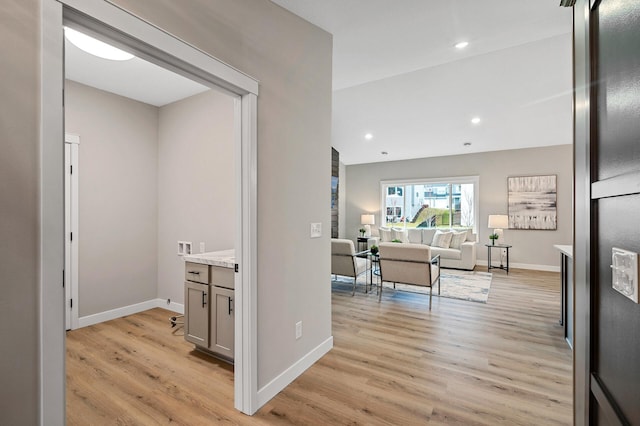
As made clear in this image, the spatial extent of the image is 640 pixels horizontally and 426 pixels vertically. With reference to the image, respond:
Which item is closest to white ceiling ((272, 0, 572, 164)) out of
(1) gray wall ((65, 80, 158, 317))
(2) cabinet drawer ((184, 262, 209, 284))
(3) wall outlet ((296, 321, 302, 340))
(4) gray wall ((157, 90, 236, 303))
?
(4) gray wall ((157, 90, 236, 303))

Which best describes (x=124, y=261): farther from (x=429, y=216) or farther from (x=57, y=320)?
(x=429, y=216)

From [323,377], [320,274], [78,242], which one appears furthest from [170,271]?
[323,377]

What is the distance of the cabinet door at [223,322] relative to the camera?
7.83ft

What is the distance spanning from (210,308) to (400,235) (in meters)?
6.01

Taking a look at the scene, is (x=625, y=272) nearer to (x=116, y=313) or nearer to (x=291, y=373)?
(x=291, y=373)

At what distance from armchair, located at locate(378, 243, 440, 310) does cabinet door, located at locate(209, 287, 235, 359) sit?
2509mm

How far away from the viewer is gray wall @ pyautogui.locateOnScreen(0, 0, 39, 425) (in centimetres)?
95

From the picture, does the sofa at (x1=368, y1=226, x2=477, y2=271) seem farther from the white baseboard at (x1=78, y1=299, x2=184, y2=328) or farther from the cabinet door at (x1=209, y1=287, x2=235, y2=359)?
the cabinet door at (x1=209, y1=287, x2=235, y2=359)

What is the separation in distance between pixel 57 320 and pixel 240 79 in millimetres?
1504

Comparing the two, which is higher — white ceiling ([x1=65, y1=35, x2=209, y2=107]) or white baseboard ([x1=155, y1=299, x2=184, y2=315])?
white ceiling ([x1=65, y1=35, x2=209, y2=107])

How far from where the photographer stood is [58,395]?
41.1 inches

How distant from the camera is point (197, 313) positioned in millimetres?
2605

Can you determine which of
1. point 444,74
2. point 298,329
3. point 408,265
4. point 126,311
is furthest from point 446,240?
point 126,311

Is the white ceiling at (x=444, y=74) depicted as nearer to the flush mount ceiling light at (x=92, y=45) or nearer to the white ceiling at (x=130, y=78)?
the flush mount ceiling light at (x=92, y=45)
